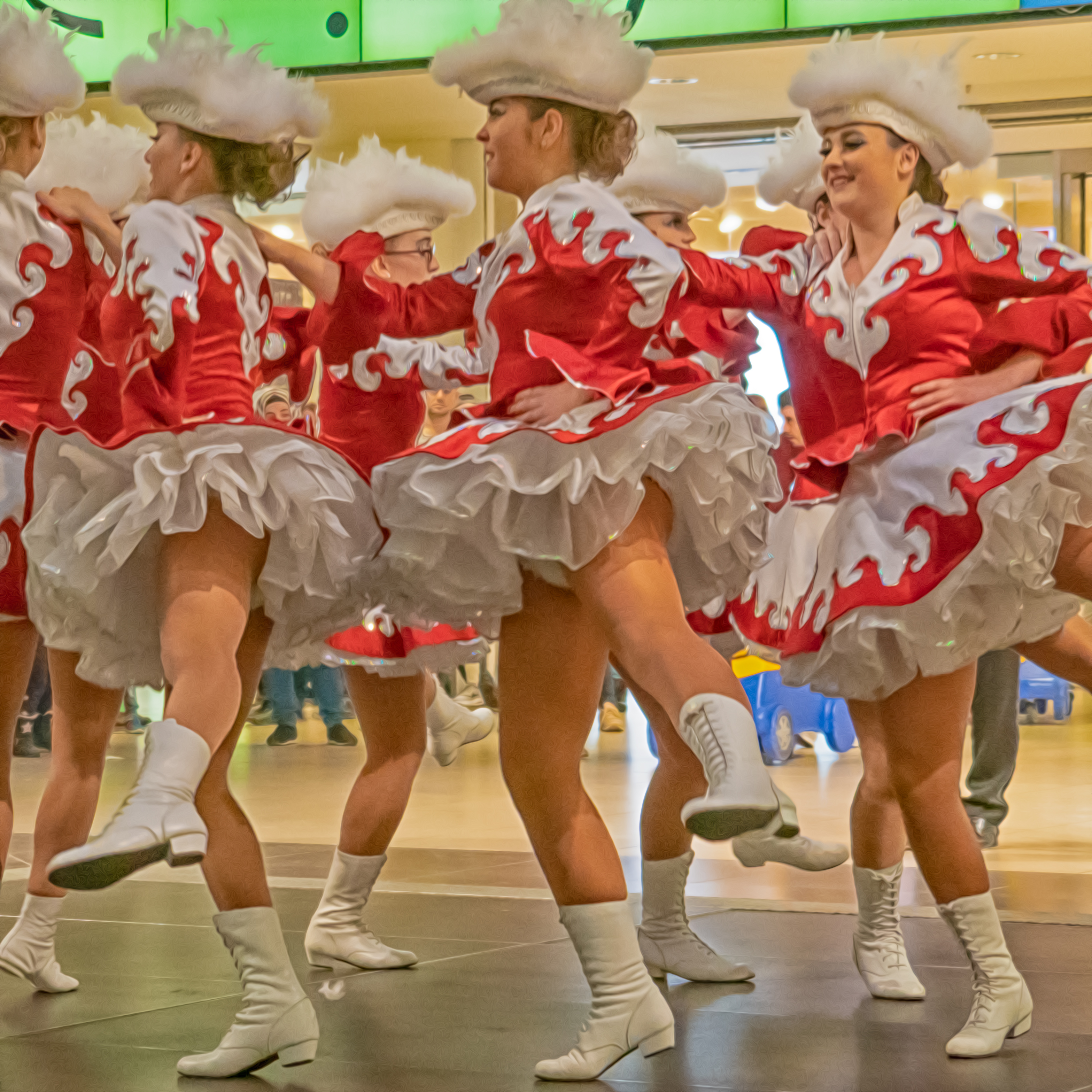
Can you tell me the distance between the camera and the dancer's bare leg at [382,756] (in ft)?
11.6

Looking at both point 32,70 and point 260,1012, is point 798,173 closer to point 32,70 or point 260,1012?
point 32,70

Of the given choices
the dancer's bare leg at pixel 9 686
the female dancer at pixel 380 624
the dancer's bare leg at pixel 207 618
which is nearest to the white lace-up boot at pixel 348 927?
the female dancer at pixel 380 624

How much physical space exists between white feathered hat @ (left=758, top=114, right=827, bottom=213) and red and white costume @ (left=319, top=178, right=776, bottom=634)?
78 cm

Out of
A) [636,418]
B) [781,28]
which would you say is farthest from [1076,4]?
[636,418]

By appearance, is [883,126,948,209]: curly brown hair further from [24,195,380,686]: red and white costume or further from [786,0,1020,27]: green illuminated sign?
[786,0,1020,27]: green illuminated sign

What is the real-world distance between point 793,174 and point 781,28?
17.9ft

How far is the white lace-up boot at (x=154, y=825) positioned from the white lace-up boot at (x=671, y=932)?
1.35 m

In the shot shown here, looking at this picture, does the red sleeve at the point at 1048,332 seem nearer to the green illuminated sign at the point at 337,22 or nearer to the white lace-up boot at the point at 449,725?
the white lace-up boot at the point at 449,725

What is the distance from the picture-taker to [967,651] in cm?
264

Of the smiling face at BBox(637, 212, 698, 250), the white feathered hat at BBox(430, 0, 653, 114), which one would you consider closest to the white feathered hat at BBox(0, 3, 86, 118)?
the white feathered hat at BBox(430, 0, 653, 114)

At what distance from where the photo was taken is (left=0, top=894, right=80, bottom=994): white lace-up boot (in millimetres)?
3156

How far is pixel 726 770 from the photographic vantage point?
218cm

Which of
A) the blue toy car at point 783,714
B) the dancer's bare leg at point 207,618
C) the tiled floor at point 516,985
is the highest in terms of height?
the dancer's bare leg at point 207,618

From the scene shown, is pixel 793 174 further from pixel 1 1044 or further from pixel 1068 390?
pixel 1 1044
